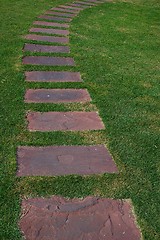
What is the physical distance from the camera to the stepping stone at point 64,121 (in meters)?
4.17

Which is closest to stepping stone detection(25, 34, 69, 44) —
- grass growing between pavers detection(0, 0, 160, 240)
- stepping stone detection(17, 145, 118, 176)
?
grass growing between pavers detection(0, 0, 160, 240)

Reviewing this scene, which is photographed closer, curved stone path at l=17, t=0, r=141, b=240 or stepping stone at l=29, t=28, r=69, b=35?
curved stone path at l=17, t=0, r=141, b=240

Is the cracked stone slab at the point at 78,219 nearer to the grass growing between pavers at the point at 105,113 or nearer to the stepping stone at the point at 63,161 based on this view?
the grass growing between pavers at the point at 105,113

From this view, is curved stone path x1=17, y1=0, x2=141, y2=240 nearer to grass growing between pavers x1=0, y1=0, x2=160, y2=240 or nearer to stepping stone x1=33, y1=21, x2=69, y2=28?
grass growing between pavers x1=0, y1=0, x2=160, y2=240

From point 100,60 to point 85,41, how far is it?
1228 millimetres

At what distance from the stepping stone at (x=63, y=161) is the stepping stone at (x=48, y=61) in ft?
8.46

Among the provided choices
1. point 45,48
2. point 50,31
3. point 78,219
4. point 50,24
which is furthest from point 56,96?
point 50,24

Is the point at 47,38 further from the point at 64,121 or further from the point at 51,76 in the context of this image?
the point at 64,121

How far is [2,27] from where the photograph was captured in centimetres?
786

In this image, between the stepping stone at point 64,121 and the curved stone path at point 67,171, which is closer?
the curved stone path at point 67,171

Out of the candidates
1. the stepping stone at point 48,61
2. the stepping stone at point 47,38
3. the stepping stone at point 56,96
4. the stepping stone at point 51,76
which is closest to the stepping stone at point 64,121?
the stepping stone at point 56,96

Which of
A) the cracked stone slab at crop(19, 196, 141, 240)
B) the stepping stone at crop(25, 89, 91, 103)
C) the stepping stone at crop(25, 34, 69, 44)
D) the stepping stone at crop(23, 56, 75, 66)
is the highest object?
the cracked stone slab at crop(19, 196, 141, 240)

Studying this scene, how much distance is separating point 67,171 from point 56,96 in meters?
1.69

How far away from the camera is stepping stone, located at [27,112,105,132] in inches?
164
